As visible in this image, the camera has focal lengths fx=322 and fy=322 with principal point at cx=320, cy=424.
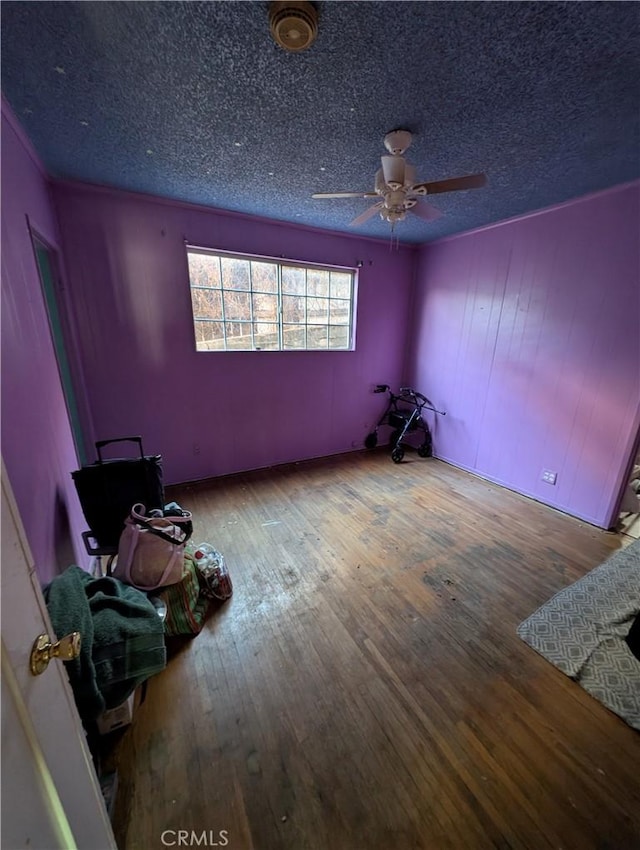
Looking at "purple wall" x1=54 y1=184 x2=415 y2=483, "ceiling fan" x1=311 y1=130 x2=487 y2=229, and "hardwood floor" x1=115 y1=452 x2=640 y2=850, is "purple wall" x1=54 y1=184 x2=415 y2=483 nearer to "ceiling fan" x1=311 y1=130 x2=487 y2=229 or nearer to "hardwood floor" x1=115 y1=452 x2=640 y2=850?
"hardwood floor" x1=115 y1=452 x2=640 y2=850

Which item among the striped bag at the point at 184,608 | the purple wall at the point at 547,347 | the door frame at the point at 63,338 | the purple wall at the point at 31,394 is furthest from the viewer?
the purple wall at the point at 547,347

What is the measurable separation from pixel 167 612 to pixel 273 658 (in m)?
0.60

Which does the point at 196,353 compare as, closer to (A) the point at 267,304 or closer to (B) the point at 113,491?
(A) the point at 267,304

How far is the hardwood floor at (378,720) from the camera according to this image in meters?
1.06

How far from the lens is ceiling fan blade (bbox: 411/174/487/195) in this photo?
173 cm

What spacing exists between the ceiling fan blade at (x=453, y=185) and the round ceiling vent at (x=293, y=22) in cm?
85

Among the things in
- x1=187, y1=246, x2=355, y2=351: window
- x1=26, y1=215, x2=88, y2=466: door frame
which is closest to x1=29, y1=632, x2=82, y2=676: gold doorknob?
x1=26, y1=215, x2=88, y2=466: door frame

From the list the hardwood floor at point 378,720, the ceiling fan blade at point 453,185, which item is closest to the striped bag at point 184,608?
the hardwood floor at point 378,720

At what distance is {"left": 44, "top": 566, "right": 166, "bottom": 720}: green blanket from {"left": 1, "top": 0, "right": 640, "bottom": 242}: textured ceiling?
6.71 ft

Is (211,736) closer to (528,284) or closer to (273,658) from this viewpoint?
(273,658)

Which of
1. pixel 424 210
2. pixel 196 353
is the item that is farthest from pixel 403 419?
pixel 196 353

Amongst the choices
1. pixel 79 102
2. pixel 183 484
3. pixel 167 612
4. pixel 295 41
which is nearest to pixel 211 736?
pixel 167 612

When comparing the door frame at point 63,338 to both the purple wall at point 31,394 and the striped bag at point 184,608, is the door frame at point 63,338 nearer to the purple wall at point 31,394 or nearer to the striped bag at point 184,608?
the purple wall at point 31,394

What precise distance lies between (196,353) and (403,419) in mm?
2517
